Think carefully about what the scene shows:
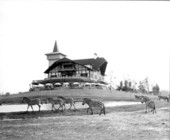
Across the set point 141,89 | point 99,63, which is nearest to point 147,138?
point 99,63

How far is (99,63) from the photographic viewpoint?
8969cm

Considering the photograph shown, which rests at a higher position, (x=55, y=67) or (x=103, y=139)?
(x=55, y=67)

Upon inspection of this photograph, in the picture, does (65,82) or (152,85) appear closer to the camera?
(65,82)

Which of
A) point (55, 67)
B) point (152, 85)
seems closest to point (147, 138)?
point (55, 67)

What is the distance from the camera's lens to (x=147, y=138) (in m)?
9.80

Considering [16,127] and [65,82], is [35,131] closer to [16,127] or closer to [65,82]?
[16,127]

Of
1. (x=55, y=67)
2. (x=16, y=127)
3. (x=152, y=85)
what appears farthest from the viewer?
(x=152, y=85)

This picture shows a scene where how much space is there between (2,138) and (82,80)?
201 ft

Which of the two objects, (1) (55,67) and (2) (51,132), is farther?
(1) (55,67)

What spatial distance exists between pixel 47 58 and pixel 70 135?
9014cm

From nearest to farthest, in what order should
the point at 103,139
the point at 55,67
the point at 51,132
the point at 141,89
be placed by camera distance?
the point at 103,139
the point at 51,132
the point at 55,67
the point at 141,89

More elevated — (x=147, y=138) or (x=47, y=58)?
(x=47, y=58)

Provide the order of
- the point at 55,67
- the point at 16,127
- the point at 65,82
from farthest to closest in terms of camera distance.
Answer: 1. the point at 55,67
2. the point at 65,82
3. the point at 16,127

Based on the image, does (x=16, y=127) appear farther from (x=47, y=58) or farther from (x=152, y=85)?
(x=152, y=85)
